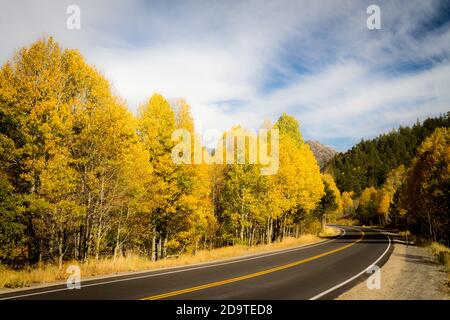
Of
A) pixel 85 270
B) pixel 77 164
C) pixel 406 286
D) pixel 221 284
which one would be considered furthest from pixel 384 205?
pixel 85 270

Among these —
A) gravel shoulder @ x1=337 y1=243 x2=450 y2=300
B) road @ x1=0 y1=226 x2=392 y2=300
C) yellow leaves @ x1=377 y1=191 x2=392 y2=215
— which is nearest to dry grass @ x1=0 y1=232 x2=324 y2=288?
road @ x1=0 y1=226 x2=392 y2=300

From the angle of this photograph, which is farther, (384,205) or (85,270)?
(384,205)

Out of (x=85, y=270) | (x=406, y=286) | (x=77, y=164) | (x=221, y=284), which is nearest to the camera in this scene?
(x=406, y=286)

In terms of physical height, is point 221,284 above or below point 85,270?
above

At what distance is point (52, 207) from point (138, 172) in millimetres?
5847

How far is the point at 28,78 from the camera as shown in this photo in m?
16.2

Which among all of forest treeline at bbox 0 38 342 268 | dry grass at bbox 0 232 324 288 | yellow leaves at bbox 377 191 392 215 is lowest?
yellow leaves at bbox 377 191 392 215

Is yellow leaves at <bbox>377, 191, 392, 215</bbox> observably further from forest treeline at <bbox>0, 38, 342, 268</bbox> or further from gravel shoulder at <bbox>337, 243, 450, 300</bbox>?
gravel shoulder at <bbox>337, 243, 450, 300</bbox>

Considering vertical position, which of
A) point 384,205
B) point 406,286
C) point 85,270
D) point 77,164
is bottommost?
point 384,205

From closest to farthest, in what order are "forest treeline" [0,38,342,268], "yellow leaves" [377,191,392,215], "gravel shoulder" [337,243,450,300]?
"gravel shoulder" [337,243,450,300]
"forest treeline" [0,38,342,268]
"yellow leaves" [377,191,392,215]

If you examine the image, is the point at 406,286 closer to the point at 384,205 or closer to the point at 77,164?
the point at 77,164
